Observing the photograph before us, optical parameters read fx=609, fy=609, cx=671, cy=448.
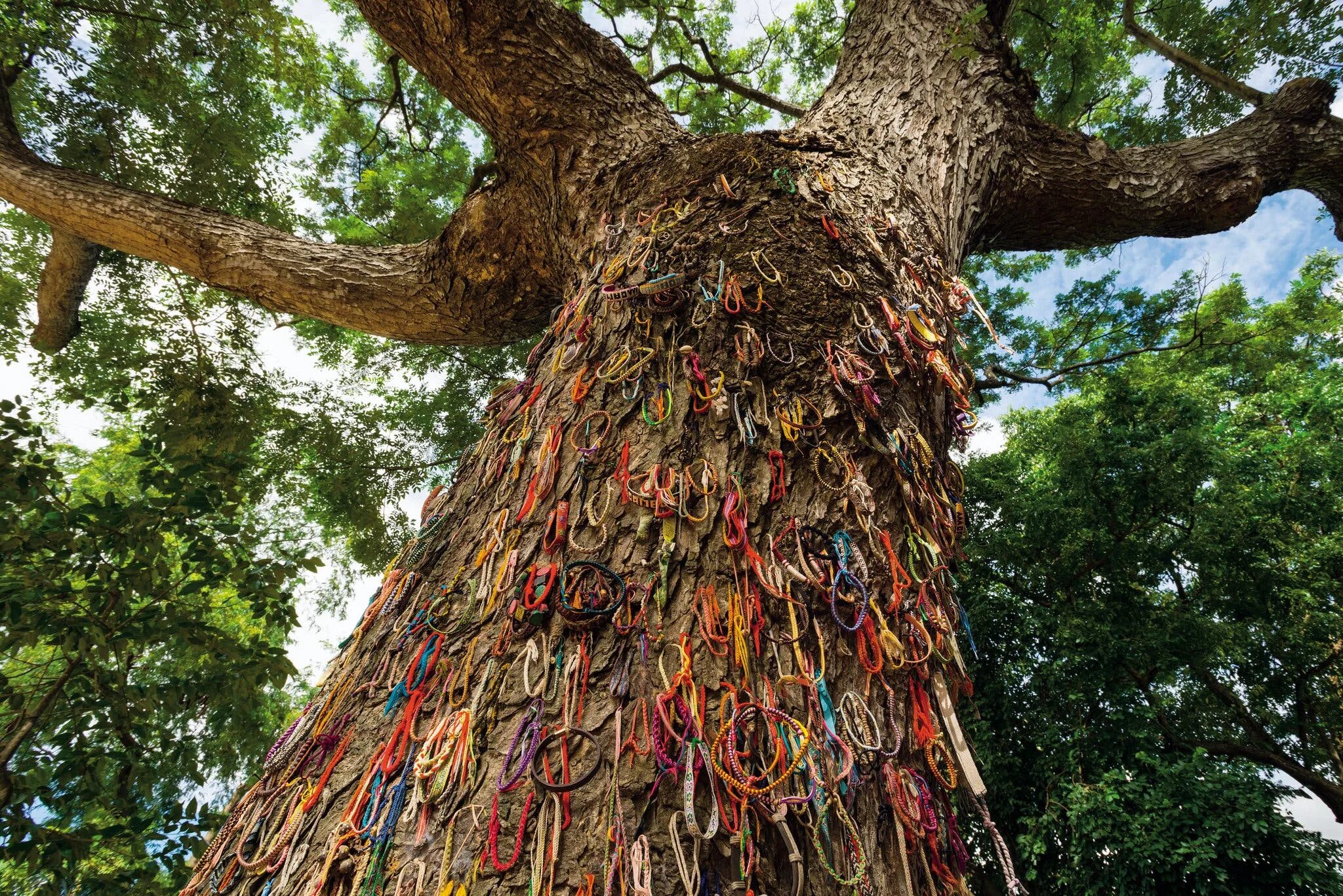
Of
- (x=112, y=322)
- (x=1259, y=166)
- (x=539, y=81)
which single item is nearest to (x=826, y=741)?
(x=539, y=81)

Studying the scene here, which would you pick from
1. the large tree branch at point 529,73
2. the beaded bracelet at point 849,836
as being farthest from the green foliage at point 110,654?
the beaded bracelet at point 849,836

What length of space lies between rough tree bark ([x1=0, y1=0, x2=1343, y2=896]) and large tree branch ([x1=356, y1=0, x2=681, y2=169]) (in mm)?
11

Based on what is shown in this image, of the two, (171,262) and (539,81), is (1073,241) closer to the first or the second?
(539,81)

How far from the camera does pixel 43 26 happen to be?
4762 mm

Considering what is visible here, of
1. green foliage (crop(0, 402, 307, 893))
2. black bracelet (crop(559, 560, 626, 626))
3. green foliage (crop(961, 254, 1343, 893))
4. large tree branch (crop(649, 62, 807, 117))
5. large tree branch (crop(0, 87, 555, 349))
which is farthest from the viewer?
large tree branch (crop(649, 62, 807, 117))

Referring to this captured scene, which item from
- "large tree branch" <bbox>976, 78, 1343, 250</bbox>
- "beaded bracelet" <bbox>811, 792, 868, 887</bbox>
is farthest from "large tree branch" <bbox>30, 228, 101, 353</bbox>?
"large tree branch" <bbox>976, 78, 1343, 250</bbox>

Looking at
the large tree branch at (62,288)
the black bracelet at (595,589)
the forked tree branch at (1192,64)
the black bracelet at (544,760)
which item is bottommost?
the black bracelet at (544,760)

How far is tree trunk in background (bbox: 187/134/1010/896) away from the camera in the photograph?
0.90 m

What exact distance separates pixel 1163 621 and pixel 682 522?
6.01m

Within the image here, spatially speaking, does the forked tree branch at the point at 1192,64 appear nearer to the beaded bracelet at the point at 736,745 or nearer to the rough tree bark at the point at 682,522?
the rough tree bark at the point at 682,522

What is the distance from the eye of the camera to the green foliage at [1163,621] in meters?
4.21

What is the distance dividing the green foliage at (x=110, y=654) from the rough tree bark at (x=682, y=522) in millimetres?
1556

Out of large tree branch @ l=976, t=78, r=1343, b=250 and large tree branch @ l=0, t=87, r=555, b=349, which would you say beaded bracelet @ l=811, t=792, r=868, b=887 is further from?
large tree branch @ l=976, t=78, r=1343, b=250

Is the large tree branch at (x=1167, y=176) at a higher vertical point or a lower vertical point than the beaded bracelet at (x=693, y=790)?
higher
